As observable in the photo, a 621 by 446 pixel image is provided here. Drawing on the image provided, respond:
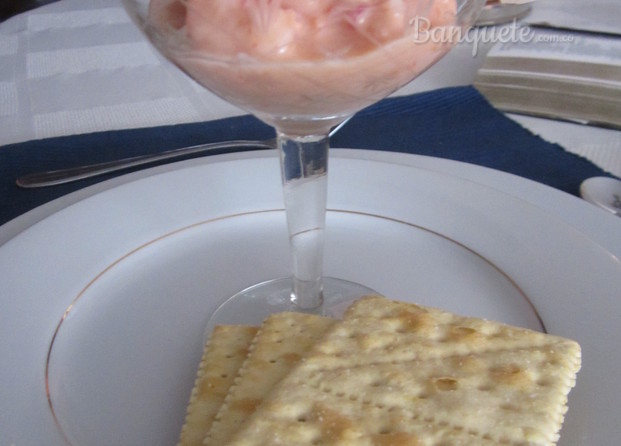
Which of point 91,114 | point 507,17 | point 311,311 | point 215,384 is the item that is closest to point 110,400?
point 215,384

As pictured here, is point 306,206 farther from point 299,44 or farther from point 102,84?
point 102,84

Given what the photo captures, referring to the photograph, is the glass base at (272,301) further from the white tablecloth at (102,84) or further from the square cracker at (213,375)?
the white tablecloth at (102,84)

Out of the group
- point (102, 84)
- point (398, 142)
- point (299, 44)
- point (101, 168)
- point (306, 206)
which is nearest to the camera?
point (299, 44)

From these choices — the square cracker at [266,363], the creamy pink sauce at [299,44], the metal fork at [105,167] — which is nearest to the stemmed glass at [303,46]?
the creamy pink sauce at [299,44]

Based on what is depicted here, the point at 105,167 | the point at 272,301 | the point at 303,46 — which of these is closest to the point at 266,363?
the point at 272,301

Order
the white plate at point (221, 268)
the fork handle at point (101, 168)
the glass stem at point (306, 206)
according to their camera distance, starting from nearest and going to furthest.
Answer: the white plate at point (221, 268) < the glass stem at point (306, 206) < the fork handle at point (101, 168)

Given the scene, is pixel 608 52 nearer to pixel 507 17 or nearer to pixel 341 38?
pixel 507 17
